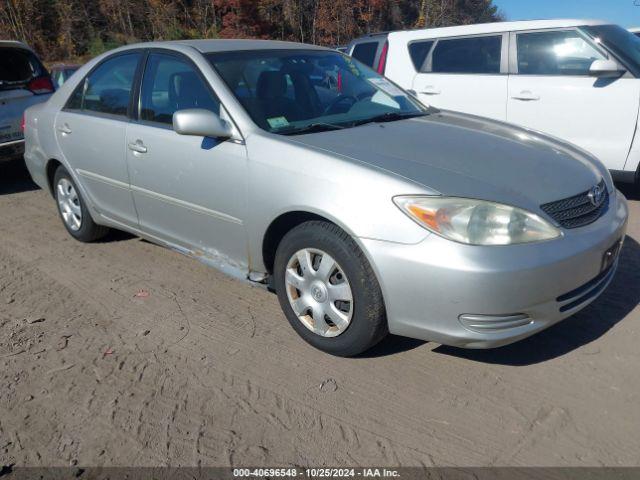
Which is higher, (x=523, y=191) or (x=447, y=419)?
(x=523, y=191)

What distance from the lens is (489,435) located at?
7.86 ft

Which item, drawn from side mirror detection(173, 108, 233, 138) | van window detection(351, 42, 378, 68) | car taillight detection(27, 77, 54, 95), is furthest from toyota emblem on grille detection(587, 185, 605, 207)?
car taillight detection(27, 77, 54, 95)

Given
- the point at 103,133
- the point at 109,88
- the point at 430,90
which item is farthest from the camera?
the point at 430,90

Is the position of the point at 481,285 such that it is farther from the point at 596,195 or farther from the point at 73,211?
the point at 73,211

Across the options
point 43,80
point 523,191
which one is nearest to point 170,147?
point 523,191

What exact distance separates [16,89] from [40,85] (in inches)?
13.7

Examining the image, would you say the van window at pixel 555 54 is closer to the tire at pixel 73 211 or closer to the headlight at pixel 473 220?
the headlight at pixel 473 220

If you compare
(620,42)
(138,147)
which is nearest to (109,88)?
(138,147)

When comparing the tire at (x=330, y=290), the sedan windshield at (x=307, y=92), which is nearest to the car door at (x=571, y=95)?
the sedan windshield at (x=307, y=92)

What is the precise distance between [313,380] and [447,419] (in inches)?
26.8

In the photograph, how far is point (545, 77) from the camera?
5656 millimetres

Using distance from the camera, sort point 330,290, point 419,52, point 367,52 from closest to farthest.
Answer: point 330,290, point 419,52, point 367,52

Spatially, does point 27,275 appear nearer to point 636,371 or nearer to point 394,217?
point 394,217

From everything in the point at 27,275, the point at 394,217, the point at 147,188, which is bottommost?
the point at 27,275
